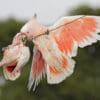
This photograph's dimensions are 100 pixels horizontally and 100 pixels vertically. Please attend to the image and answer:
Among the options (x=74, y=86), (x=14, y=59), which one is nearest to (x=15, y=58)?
(x=14, y=59)

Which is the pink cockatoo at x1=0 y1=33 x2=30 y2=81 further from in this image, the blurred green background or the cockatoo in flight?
the blurred green background

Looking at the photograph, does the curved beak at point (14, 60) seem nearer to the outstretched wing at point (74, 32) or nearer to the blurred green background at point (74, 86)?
the outstretched wing at point (74, 32)

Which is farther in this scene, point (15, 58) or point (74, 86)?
point (74, 86)

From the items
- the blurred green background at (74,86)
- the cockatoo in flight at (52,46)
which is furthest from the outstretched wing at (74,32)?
the blurred green background at (74,86)

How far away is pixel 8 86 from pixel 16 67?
9.40 metres

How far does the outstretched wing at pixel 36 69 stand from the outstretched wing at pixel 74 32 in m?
0.06

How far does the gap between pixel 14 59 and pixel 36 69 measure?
0.11 m

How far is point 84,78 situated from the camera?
1139 cm

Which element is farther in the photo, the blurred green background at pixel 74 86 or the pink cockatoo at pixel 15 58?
the blurred green background at pixel 74 86

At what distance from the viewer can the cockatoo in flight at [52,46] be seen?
1.64 metres

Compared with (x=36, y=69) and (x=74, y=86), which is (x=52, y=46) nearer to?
(x=36, y=69)

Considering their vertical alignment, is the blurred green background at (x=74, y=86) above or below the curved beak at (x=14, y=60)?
below

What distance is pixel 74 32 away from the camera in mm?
1696

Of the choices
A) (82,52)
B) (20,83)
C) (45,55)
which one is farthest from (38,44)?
(82,52)
